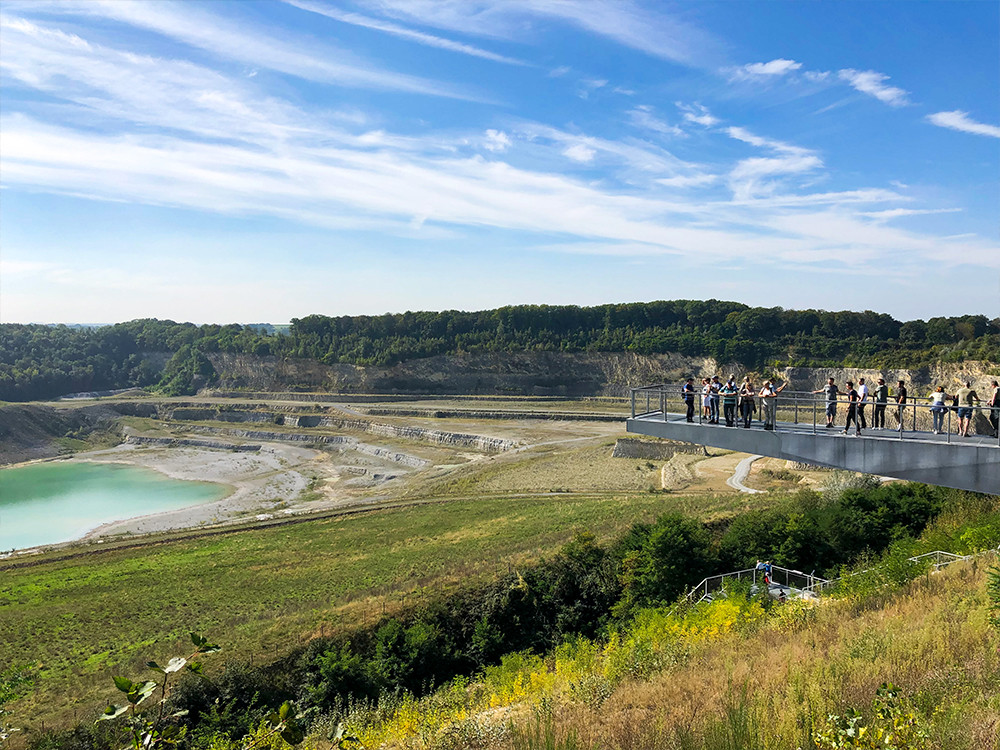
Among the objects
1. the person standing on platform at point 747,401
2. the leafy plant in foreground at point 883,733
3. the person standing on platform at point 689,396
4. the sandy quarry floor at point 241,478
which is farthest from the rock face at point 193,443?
the leafy plant in foreground at point 883,733

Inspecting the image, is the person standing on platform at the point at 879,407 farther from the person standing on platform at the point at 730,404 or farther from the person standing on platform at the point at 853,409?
the person standing on platform at the point at 730,404

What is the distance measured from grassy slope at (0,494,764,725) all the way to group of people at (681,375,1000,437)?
1036 centimetres

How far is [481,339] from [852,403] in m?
102

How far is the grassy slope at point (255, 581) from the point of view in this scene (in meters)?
18.6

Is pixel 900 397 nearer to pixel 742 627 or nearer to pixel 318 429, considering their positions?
pixel 742 627

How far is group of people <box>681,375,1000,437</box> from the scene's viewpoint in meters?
13.0

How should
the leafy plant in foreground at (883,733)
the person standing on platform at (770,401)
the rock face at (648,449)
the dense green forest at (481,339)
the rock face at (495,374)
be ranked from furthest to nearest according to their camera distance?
the rock face at (495,374) < the dense green forest at (481,339) < the rock face at (648,449) < the person standing on platform at (770,401) < the leafy plant in foreground at (883,733)

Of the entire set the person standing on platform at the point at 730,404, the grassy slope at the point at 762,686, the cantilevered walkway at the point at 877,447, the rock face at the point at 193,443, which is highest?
the person standing on platform at the point at 730,404

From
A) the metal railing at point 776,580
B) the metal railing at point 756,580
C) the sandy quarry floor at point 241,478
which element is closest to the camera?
the metal railing at point 776,580

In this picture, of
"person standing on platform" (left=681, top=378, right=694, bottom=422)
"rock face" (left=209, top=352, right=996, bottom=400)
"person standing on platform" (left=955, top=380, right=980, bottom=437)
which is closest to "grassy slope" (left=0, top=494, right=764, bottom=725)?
"person standing on platform" (left=681, top=378, right=694, bottom=422)

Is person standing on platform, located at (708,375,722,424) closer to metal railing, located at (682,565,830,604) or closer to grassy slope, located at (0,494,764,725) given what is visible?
metal railing, located at (682,565,830,604)

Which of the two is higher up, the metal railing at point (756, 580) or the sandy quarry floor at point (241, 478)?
the metal railing at point (756, 580)

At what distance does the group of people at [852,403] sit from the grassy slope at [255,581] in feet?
34.0

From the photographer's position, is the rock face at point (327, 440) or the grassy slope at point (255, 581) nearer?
the grassy slope at point (255, 581)
